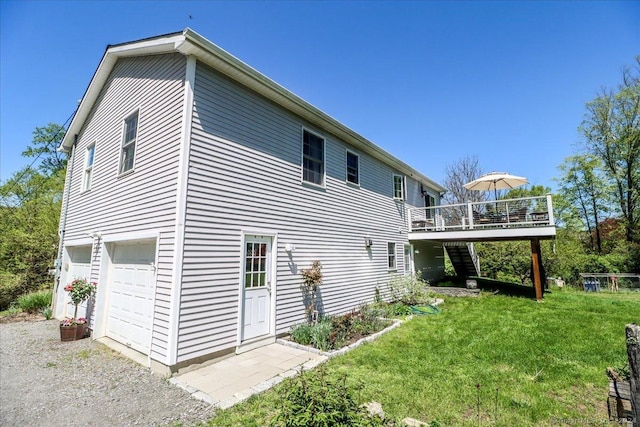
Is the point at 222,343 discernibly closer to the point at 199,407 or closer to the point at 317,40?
the point at 199,407

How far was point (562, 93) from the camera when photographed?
42.2 ft

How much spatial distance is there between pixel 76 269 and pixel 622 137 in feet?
109

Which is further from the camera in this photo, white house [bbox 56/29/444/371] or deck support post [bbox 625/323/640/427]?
white house [bbox 56/29/444/371]

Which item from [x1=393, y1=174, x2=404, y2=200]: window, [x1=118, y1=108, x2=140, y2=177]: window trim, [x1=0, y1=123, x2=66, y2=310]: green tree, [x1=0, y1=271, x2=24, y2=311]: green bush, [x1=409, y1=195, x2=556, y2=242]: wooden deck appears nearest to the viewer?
[x1=118, y1=108, x2=140, y2=177]: window trim

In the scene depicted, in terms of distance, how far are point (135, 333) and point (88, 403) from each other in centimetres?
205

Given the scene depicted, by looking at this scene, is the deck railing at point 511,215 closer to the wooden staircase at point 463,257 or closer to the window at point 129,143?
the wooden staircase at point 463,257

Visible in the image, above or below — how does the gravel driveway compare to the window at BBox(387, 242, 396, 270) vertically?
below

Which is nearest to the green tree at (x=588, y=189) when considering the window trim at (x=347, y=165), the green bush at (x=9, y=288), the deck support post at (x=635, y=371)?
the window trim at (x=347, y=165)

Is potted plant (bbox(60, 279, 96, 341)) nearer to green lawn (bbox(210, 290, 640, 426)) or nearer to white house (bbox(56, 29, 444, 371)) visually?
white house (bbox(56, 29, 444, 371))

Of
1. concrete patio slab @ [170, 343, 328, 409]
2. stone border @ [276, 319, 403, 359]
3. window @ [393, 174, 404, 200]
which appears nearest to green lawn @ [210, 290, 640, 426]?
stone border @ [276, 319, 403, 359]

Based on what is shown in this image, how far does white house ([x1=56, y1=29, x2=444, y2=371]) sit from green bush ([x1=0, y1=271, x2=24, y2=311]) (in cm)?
408

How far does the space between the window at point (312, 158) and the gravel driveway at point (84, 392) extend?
5.50 meters

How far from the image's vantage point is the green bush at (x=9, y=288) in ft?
36.5

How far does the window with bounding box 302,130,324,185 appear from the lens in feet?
26.3
